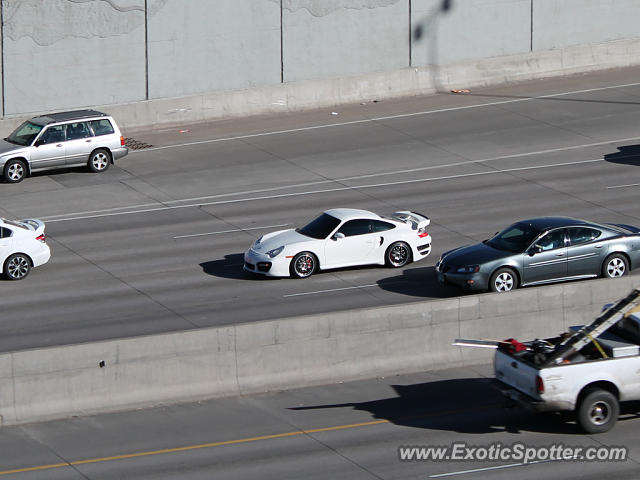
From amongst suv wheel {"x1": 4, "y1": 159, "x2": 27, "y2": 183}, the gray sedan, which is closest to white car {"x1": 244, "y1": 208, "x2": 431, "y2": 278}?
the gray sedan

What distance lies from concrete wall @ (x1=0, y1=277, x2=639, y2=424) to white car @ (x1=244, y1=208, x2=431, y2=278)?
482cm

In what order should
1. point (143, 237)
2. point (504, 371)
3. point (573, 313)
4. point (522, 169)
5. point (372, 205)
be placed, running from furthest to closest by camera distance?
point (522, 169), point (372, 205), point (143, 237), point (573, 313), point (504, 371)

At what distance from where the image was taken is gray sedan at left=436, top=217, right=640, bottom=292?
77.3ft

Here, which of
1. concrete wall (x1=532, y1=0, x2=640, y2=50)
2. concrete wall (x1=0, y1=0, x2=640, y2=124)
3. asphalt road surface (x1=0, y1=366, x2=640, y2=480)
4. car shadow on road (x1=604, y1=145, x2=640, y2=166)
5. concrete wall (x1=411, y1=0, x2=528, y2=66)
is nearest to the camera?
asphalt road surface (x1=0, y1=366, x2=640, y2=480)

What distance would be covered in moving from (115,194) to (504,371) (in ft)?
56.4

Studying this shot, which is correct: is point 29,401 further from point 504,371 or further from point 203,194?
point 203,194

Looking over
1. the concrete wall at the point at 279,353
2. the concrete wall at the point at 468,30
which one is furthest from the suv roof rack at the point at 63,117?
the concrete wall at the point at 279,353

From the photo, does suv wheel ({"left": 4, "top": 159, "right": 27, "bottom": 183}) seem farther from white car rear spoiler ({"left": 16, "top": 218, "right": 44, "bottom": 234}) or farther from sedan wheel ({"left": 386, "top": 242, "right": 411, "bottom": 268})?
sedan wheel ({"left": 386, "top": 242, "right": 411, "bottom": 268})

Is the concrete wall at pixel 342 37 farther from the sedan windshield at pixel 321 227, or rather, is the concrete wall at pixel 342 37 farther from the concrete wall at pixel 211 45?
the sedan windshield at pixel 321 227

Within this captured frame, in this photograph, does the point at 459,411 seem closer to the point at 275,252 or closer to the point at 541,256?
the point at 541,256

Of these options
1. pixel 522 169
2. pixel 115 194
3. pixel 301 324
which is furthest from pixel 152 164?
pixel 301 324

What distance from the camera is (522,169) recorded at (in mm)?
33562

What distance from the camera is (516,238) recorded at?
24062 millimetres

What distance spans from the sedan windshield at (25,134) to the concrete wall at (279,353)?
16.3 m
